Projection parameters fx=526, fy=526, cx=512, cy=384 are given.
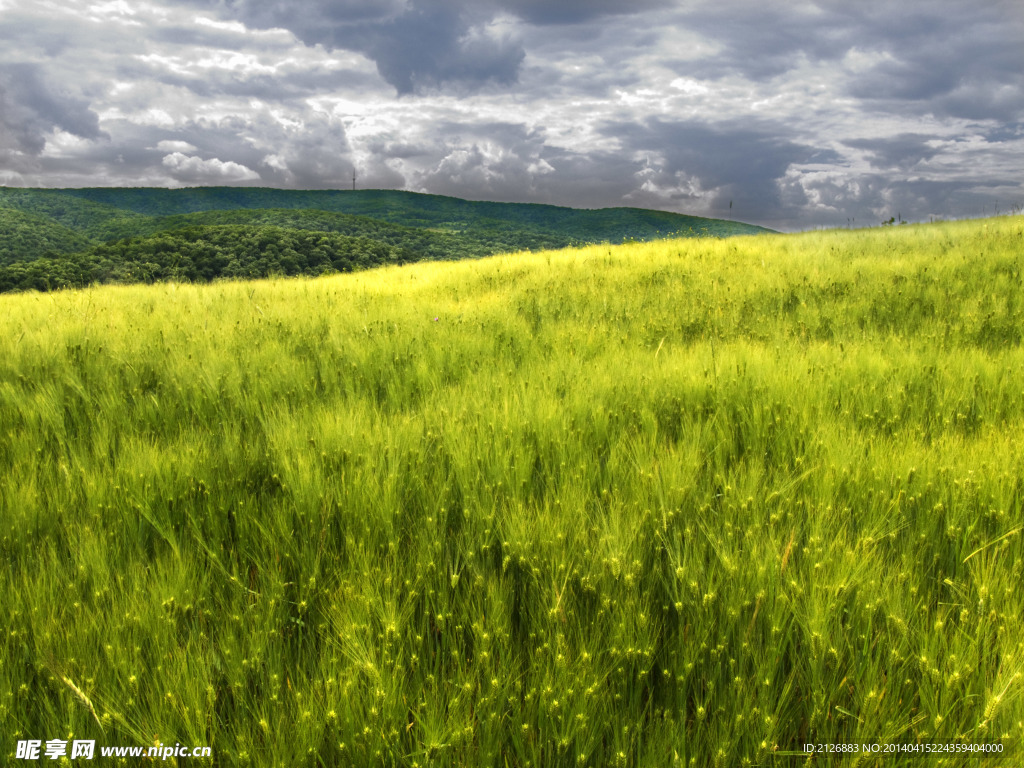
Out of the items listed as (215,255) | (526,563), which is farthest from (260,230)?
(526,563)

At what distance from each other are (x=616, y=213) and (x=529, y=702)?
159m

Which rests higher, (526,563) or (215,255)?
(215,255)

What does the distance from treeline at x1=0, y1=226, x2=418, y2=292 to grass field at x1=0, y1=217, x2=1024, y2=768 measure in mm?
39686

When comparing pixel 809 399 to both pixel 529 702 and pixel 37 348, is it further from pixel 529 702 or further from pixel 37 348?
pixel 37 348

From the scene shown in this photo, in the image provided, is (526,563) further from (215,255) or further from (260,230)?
(260,230)

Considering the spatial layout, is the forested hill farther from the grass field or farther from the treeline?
the grass field

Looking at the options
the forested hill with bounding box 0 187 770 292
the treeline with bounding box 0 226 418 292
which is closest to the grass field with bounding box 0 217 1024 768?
the forested hill with bounding box 0 187 770 292

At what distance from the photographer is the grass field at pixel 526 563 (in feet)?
4.74

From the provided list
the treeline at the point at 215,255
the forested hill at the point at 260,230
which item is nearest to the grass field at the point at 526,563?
the forested hill at the point at 260,230

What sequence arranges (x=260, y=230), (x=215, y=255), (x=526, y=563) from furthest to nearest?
(x=260, y=230) → (x=215, y=255) → (x=526, y=563)

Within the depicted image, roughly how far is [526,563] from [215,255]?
51.4 metres

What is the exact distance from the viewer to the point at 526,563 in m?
1.94

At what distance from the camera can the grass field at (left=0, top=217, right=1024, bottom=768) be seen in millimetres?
1444

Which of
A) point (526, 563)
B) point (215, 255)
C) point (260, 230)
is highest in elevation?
point (260, 230)
